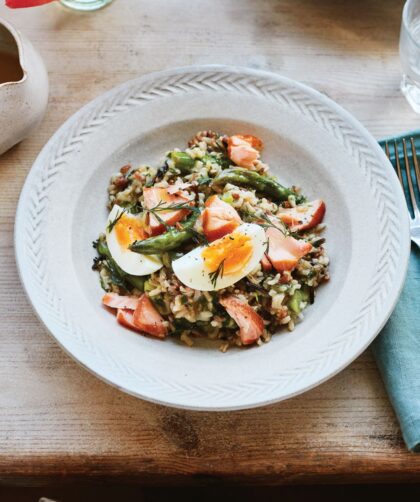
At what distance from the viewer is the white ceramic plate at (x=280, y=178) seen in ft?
4.50

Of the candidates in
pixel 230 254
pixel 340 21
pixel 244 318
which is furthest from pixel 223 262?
pixel 340 21

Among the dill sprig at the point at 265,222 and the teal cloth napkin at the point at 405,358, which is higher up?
the dill sprig at the point at 265,222

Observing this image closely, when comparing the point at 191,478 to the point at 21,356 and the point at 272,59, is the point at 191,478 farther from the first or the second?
the point at 272,59

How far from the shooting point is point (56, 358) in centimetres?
156

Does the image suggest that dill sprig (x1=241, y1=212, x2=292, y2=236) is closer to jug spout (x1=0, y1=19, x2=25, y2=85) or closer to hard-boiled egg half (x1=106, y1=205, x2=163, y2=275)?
hard-boiled egg half (x1=106, y1=205, x2=163, y2=275)

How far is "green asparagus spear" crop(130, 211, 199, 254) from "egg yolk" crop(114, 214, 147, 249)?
30 millimetres

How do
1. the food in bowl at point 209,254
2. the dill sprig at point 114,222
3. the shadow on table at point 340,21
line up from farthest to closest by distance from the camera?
the shadow on table at point 340,21
the dill sprig at point 114,222
the food in bowl at point 209,254

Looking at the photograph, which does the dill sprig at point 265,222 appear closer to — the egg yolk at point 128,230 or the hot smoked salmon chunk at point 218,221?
the hot smoked salmon chunk at point 218,221

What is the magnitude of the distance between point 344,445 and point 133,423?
0.49 m

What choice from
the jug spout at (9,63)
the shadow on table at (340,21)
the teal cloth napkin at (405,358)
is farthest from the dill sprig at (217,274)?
the shadow on table at (340,21)

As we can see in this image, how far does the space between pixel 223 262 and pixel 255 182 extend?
316mm

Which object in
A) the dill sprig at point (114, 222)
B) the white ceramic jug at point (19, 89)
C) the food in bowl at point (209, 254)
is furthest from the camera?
the white ceramic jug at point (19, 89)

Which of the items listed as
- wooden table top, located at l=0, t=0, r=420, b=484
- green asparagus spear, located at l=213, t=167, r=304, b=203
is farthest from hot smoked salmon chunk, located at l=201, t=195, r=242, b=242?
wooden table top, located at l=0, t=0, r=420, b=484

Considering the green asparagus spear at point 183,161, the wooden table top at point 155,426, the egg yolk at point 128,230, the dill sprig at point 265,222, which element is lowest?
the wooden table top at point 155,426
